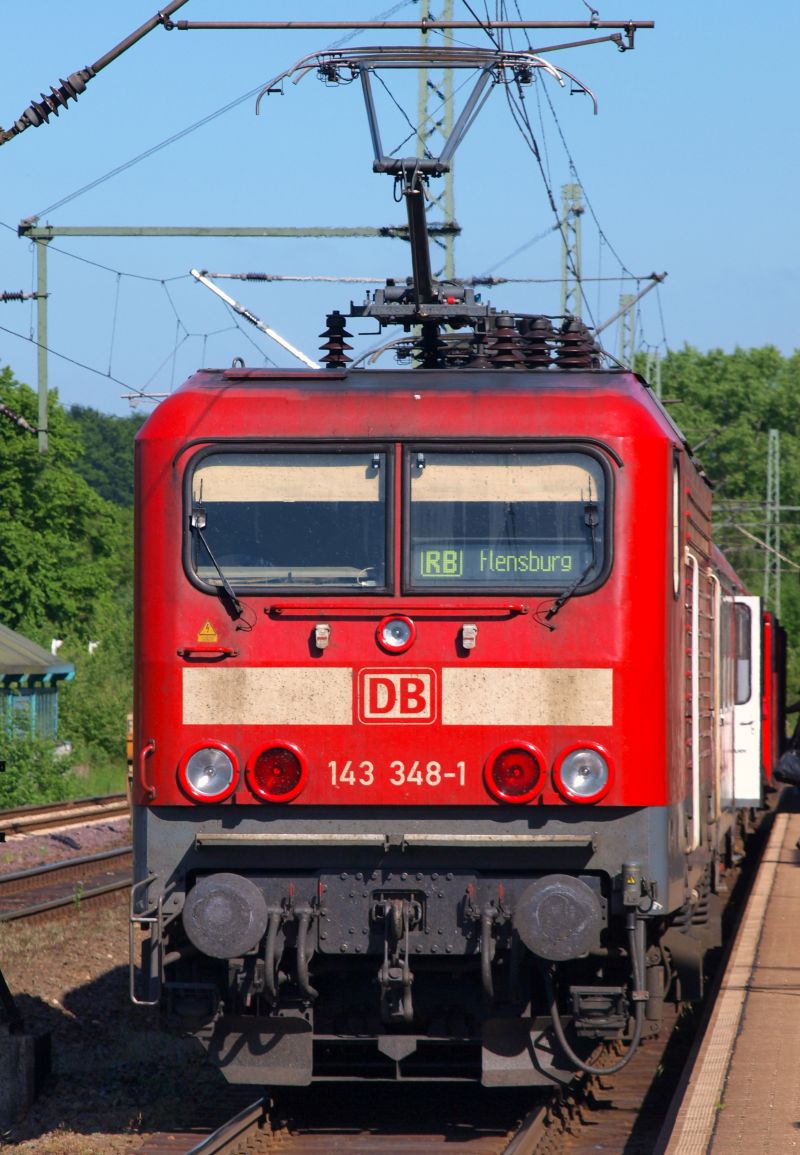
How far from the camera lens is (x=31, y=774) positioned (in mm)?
30141

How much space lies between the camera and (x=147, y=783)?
297 inches

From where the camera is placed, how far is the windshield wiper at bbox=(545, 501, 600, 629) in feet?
24.6

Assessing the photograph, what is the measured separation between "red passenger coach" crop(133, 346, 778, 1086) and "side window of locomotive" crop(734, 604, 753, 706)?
24.0 feet

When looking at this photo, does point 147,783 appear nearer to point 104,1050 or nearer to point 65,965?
point 104,1050

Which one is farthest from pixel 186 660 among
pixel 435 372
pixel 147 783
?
pixel 435 372

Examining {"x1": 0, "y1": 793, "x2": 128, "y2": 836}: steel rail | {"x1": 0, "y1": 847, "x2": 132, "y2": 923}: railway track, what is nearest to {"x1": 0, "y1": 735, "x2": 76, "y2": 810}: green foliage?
{"x1": 0, "y1": 793, "x2": 128, "y2": 836}: steel rail

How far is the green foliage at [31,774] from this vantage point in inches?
1161

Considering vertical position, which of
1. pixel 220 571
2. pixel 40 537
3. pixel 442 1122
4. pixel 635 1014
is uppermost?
pixel 40 537

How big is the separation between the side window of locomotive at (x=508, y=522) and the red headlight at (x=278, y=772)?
92cm

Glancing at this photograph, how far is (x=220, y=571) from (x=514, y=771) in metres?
1.57

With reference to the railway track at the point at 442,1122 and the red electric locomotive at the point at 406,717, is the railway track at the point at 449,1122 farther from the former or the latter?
the red electric locomotive at the point at 406,717

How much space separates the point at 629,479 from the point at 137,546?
2.24 m

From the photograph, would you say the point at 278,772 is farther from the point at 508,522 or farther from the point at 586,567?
the point at 586,567

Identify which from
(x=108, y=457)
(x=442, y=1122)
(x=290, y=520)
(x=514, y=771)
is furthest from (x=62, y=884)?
(x=108, y=457)
